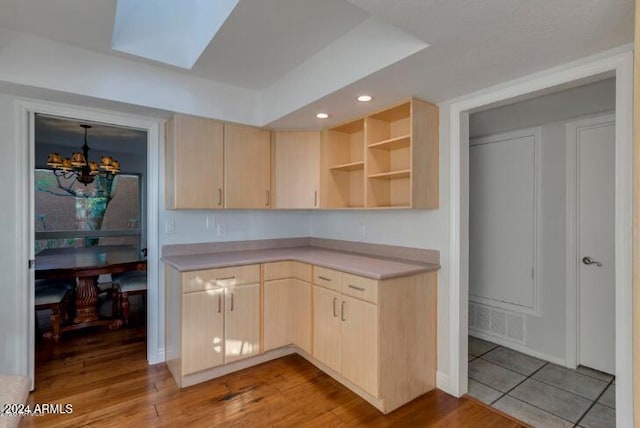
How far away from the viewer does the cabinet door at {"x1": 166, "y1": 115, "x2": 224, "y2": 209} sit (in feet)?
8.66

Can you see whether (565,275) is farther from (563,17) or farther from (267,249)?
(267,249)

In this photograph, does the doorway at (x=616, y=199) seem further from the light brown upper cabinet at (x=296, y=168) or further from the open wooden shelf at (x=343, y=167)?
the light brown upper cabinet at (x=296, y=168)

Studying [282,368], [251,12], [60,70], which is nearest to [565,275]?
[282,368]

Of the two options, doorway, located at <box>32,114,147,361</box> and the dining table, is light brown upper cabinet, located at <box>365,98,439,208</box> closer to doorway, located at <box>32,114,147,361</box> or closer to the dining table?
doorway, located at <box>32,114,147,361</box>

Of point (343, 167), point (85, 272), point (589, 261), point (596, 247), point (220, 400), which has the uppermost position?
point (343, 167)

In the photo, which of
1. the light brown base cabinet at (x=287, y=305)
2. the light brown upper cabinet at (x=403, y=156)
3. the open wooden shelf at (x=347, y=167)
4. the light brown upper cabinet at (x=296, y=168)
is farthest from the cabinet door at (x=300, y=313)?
the open wooden shelf at (x=347, y=167)

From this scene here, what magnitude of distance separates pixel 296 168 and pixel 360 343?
5.54 ft

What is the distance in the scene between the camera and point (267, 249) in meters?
3.36

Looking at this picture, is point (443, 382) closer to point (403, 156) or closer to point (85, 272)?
point (403, 156)

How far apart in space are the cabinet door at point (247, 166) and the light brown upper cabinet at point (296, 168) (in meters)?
0.09

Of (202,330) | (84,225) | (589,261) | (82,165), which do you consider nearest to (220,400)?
(202,330)

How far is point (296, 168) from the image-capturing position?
3.12 metres

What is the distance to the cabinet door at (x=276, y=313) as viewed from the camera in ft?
9.07

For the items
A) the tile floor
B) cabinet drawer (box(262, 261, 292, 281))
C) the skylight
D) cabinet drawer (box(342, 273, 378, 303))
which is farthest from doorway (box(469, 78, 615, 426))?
the skylight
